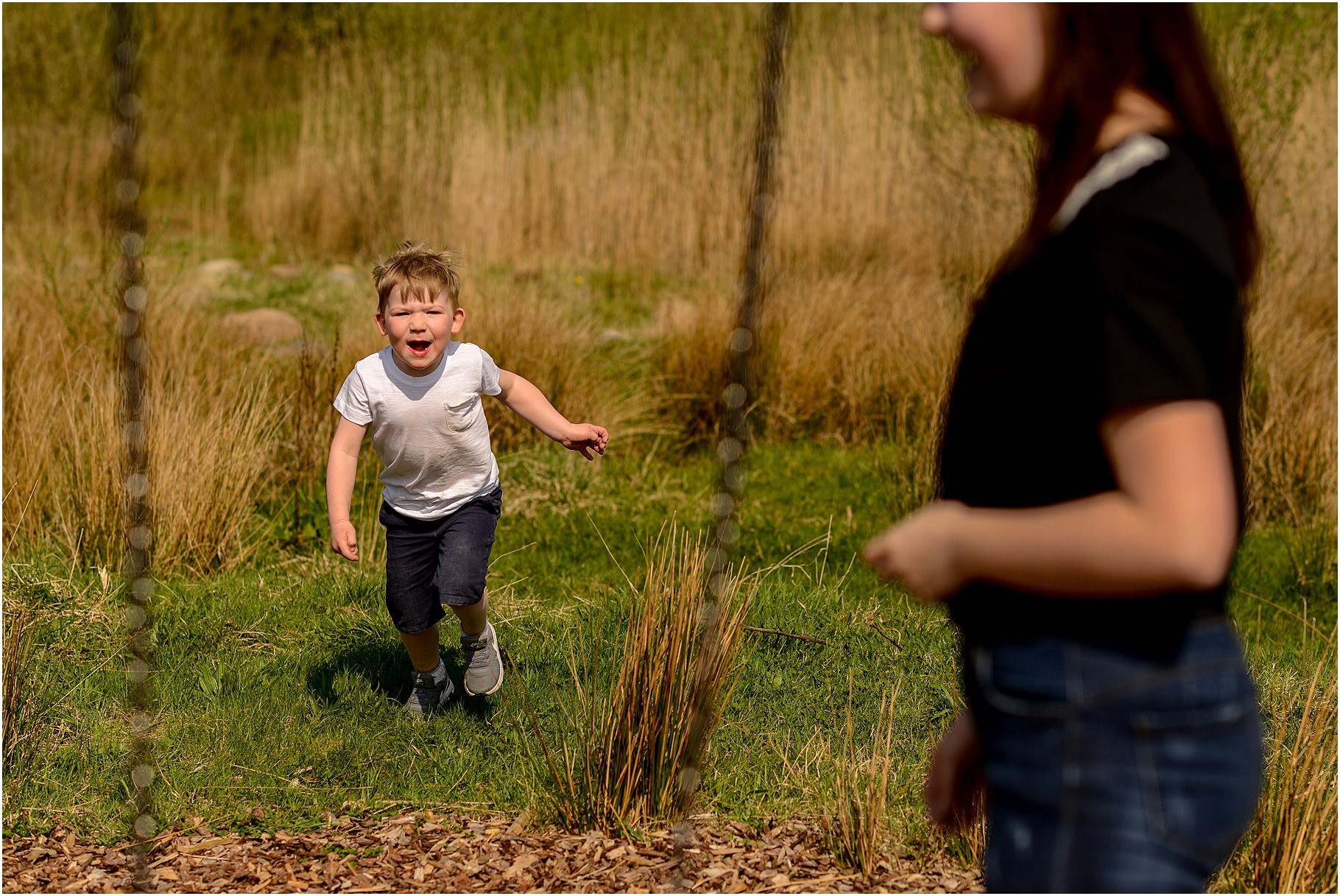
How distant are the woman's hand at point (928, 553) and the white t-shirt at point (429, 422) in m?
1.90

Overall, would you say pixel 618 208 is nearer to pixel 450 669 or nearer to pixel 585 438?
pixel 450 669

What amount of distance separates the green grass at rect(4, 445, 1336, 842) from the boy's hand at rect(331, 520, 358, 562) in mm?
464

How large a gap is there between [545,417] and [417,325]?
362 mm

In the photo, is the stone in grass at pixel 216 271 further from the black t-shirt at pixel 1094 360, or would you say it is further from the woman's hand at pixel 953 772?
the black t-shirt at pixel 1094 360

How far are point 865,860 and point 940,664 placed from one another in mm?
1263

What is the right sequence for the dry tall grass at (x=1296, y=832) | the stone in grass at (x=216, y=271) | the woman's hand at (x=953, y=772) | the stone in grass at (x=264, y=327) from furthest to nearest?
the stone in grass at (x=216, y=271) → the stone in grass at (x=264, y=327) → the dry tall grass at (x=1296, y=832) → the woman's hand at (x=953, y=772)

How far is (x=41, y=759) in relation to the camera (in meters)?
3.25

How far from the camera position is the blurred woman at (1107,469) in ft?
3.80

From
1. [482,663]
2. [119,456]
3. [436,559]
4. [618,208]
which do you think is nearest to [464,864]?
[482,663]

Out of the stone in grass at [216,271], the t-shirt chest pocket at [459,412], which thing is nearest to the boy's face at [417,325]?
the t-shirt chest pocket at [459,412]

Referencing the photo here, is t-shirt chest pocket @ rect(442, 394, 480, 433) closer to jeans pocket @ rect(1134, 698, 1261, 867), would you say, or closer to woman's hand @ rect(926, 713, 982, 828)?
woman's hand @ rect(926, 713, 982, 828)

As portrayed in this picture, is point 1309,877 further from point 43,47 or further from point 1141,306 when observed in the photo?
point 43,47

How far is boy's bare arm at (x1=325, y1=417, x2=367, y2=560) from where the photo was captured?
287cm

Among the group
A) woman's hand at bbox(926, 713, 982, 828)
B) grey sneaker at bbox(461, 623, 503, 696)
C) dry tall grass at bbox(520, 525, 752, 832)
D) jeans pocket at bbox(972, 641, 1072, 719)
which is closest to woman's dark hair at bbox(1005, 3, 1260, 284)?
jeans pocket at bbox(972, 641, 1072, 719)
